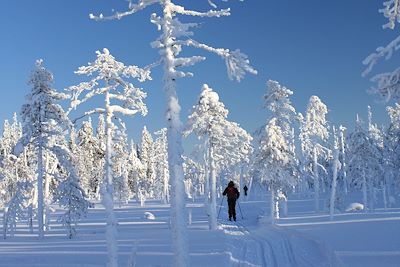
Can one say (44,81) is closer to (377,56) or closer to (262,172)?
(262,172)

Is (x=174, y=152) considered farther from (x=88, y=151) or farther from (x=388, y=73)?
(x=88, y=151)

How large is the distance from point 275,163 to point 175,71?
946 inches

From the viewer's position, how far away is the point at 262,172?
35562 millimetres

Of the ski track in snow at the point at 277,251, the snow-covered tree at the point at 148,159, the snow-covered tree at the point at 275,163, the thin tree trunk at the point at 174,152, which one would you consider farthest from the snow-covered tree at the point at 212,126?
the snow-covered tree at the point at 148,159

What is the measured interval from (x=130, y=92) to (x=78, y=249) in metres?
8.57

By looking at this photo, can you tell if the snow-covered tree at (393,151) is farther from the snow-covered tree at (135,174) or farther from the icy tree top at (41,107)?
the snow-covered tree at (135,174)

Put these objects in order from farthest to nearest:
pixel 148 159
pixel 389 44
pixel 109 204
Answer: pixel 148 159 → pixel 109 204 → pixel 389 44

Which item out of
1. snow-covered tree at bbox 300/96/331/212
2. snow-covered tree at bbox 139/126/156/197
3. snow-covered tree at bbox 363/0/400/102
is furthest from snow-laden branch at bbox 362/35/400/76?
→ snow-covered tree at bbox 139/126/156/197

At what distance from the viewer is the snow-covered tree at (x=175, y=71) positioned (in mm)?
12641

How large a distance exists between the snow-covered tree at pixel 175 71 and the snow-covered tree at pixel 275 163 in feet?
75.4

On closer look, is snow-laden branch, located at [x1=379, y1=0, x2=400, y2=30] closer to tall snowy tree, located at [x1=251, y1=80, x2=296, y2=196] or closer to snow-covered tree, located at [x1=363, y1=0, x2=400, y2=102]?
snow-covered tree, located at [x1=363, y1=0, x2=400, y2=102]

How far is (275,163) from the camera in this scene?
35875 mm

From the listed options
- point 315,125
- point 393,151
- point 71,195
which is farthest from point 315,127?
point 71,195

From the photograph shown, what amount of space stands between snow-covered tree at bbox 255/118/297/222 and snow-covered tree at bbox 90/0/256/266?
2297cm
